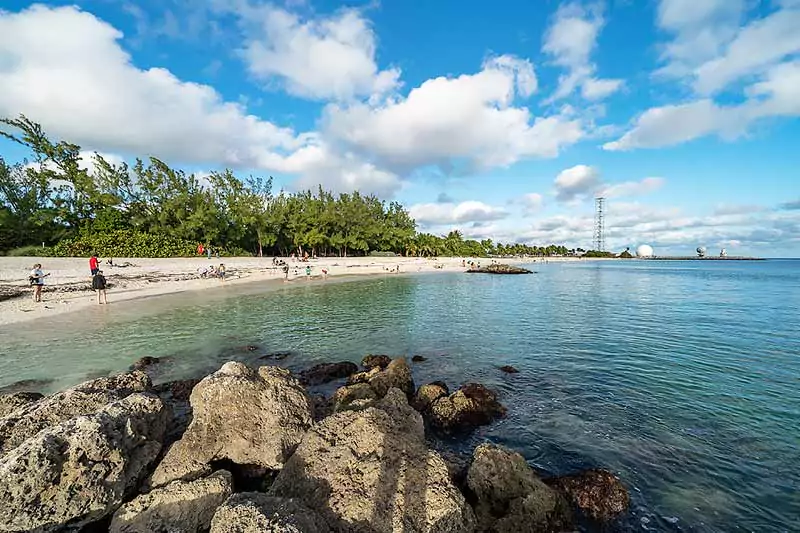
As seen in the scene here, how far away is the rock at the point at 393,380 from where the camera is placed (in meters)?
10.2

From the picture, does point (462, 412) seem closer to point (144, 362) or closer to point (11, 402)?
point (11, 402)

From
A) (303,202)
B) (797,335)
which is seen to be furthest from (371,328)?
(303,202)

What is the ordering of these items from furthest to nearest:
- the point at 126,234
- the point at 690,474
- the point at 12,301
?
the point at 126,234
the point at 12,301
the point at 690,474

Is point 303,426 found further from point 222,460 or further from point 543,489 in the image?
point 543,489

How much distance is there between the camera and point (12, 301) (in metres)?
23.7

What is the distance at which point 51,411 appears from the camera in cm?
657

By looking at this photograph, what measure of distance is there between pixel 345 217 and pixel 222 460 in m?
78.8

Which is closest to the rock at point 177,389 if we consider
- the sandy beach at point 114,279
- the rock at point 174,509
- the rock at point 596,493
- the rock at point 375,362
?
the rock at point 375,362

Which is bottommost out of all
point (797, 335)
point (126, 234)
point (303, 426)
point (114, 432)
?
point (797, 335)

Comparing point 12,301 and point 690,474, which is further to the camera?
point 12,301

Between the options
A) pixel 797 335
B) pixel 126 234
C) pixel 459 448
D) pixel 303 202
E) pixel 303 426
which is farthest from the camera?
pixel 303 202

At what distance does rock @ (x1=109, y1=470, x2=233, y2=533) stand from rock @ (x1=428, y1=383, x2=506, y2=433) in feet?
17.4

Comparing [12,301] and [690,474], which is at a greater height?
[12,301]

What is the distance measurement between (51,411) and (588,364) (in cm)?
1634
